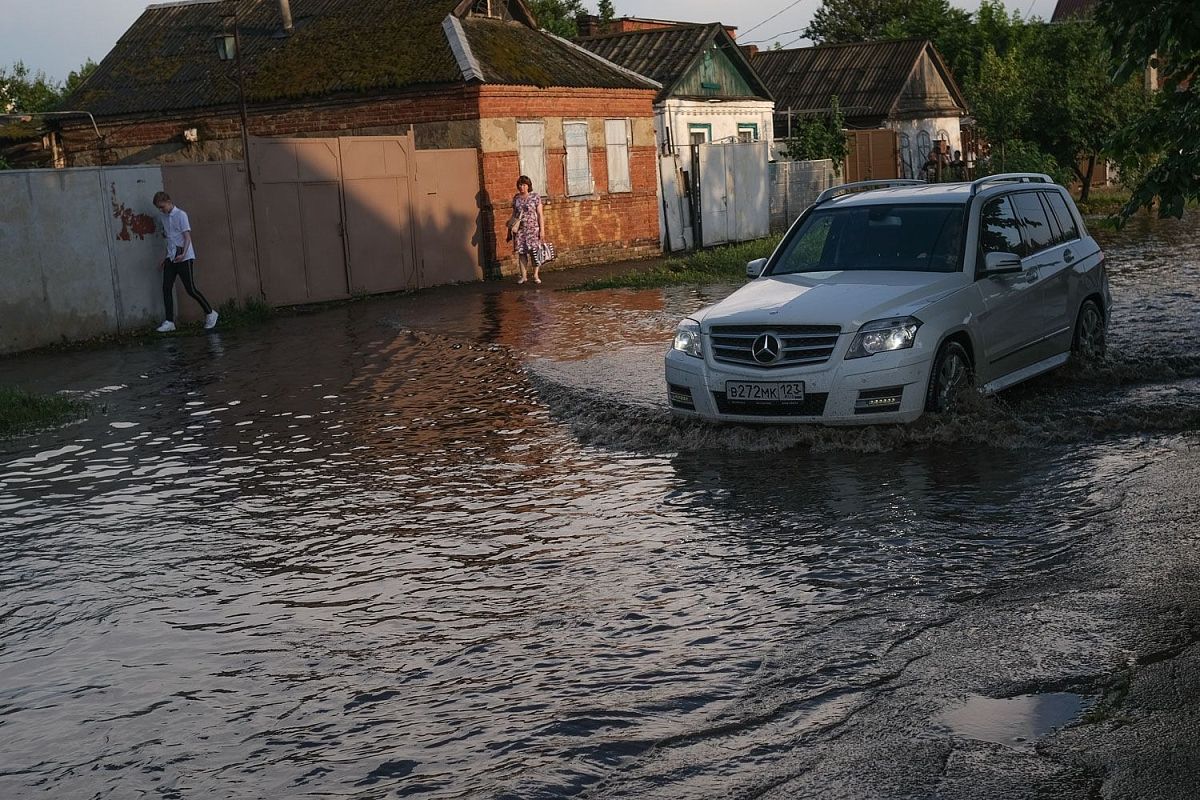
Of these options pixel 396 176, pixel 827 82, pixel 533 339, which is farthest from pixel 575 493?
pixel 827 82

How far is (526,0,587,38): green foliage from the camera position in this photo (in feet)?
200

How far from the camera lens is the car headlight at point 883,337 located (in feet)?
28.7

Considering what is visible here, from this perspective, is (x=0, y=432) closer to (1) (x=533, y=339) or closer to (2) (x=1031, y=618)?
(1) (x=533, y=339)

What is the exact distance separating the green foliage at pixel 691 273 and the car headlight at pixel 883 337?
45.4 ft

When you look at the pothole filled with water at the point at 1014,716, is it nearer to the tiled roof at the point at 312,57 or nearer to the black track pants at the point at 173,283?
the black track pants at the point at 173,283

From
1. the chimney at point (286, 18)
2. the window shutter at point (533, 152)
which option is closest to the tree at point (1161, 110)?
the window shutter at point (533, 152)

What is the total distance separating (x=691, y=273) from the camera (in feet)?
78.4

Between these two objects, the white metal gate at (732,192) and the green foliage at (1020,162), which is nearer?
the white metal gate at (732,192)

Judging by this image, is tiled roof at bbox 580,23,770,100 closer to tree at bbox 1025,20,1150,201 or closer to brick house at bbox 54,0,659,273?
brick house at bbox 54,0,659,273

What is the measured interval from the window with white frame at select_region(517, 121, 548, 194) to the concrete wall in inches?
360

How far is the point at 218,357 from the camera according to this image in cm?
1634

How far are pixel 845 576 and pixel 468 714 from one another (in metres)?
2.08

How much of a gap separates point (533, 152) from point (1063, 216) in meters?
16.9

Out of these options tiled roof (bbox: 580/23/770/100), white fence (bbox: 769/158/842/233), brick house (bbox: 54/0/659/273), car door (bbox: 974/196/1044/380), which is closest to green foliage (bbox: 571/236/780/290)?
brick house (bbox: 54/0/659/273)
